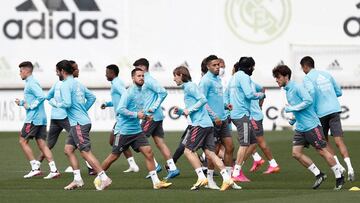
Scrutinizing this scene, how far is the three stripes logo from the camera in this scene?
144 ft

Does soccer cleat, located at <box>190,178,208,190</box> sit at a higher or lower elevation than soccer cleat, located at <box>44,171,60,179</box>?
higher

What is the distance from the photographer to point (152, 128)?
2552 cm

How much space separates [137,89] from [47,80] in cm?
2249

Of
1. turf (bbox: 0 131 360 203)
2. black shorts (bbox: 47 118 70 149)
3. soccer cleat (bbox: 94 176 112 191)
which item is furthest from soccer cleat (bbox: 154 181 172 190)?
black shorts (bbox: 47 118 70 149)

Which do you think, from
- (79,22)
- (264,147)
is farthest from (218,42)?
(264,147)

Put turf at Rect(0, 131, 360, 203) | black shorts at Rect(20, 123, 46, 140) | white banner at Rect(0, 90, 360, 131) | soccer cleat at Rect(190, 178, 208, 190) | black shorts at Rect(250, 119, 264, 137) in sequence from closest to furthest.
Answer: turf at Rect(0, 131, 360, 203)
soccer cleat at Rect(190, 178, 208, 190)
black shorts at Rect(20, 123, 46, 140)
black shorts at Rect(250, 119, 264, 137)
white banner at Rect(0, 90, 360, 131)

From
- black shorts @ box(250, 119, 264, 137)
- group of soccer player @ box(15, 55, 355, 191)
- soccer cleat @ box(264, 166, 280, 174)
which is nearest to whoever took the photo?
group of soccer player @ box(15, 55, 355, 191)

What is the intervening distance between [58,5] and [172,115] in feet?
17.5

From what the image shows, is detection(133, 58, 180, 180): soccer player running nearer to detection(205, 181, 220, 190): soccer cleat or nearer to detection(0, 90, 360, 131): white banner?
detection(205, 181, 220, 190): soccer cleat

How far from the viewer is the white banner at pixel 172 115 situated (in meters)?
43.1

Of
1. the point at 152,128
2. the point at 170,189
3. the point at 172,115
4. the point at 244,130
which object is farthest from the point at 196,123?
the point at 172,115

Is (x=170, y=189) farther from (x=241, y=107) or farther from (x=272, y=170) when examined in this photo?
(x=272, y=170)

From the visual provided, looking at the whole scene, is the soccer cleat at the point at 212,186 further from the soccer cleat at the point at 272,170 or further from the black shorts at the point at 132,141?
the soccer cleat at the point at 272,170

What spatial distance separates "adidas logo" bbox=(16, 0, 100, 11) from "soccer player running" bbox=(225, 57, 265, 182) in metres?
20.2
